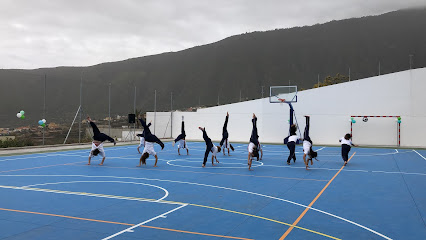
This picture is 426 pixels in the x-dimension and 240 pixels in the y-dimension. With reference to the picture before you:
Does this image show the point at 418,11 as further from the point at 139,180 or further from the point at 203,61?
the point at 139,180

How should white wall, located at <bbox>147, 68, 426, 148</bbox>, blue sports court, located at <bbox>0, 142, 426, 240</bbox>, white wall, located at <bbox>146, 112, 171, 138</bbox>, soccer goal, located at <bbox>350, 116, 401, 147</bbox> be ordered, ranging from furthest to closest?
white wall, located at <bbox>146, 112, 171, 138</bbox> < soccer goal, located at <bbox>350, 116, 401, 147</bbox> < white wall, located at <bbox>147, 68, 426, 148</bbox> < blue sports court, located at <bbox>0, 142, 426, 240</bbox>

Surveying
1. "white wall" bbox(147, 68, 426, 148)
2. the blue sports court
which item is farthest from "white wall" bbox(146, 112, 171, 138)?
the blue sports court

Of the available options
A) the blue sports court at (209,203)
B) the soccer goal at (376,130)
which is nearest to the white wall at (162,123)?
the soccer goal at (376,130)

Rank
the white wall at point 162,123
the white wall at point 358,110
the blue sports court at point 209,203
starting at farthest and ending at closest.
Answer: the white wall at point 162,123, the white wall at point 358,110, the blue sports court at point 209,203

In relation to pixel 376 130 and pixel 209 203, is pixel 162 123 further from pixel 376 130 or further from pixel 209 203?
pixel 209 203

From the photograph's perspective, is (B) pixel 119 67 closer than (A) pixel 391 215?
No

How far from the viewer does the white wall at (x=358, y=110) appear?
26969mm

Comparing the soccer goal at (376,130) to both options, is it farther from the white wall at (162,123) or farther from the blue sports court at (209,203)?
the white wall at (162,123)

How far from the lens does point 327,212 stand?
6914 mm

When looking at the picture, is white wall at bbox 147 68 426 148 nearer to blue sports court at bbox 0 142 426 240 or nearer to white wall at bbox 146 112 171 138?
white wall at bbox 146 112 171 138

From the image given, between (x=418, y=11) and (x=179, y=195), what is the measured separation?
397ft

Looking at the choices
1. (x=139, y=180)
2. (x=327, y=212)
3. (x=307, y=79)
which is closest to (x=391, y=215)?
(x=327, y=212)

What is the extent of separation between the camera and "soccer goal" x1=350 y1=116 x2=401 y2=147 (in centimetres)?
2730

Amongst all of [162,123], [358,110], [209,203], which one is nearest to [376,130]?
[358,110]
